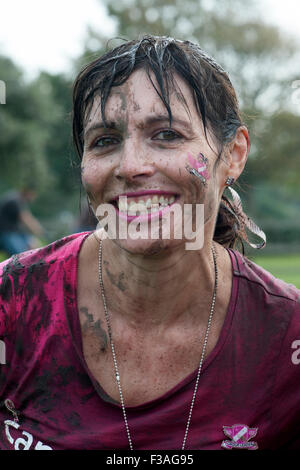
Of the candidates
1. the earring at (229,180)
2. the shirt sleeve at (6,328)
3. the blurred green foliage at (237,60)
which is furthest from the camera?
the blurred green foliage at (237,60)

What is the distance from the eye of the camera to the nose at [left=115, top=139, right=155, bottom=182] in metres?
2.52

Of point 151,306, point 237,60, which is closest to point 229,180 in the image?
point 151,306

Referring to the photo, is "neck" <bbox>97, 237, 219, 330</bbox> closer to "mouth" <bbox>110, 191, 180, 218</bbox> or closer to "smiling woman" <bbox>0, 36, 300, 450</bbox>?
"smiling woman" <bbox>0, 36, 300, 450</bbox>

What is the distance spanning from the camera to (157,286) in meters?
2.85

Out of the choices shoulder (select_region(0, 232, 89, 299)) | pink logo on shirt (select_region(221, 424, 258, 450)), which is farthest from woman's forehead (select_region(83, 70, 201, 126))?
pink logo on shirt (select_region(221, 424, 258, 450))

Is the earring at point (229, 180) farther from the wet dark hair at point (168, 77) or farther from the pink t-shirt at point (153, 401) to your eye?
the pink t-shirt at point (153, 401)

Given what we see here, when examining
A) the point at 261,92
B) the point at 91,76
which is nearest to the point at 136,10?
the point at 261,92

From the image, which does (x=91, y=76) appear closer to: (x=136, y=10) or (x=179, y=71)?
(x=179, y=71)

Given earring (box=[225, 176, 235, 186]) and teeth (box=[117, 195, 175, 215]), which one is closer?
teeth (box=[117, 195, 175, 215])

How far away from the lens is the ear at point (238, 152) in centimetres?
298

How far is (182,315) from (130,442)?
2.12ft

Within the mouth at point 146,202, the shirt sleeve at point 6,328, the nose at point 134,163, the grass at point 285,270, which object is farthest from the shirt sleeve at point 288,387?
the grass at point 285,270

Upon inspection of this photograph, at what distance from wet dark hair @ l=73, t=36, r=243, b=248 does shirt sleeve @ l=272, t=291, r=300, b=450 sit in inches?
35.7

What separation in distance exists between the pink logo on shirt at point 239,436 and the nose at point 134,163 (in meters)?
1.20
